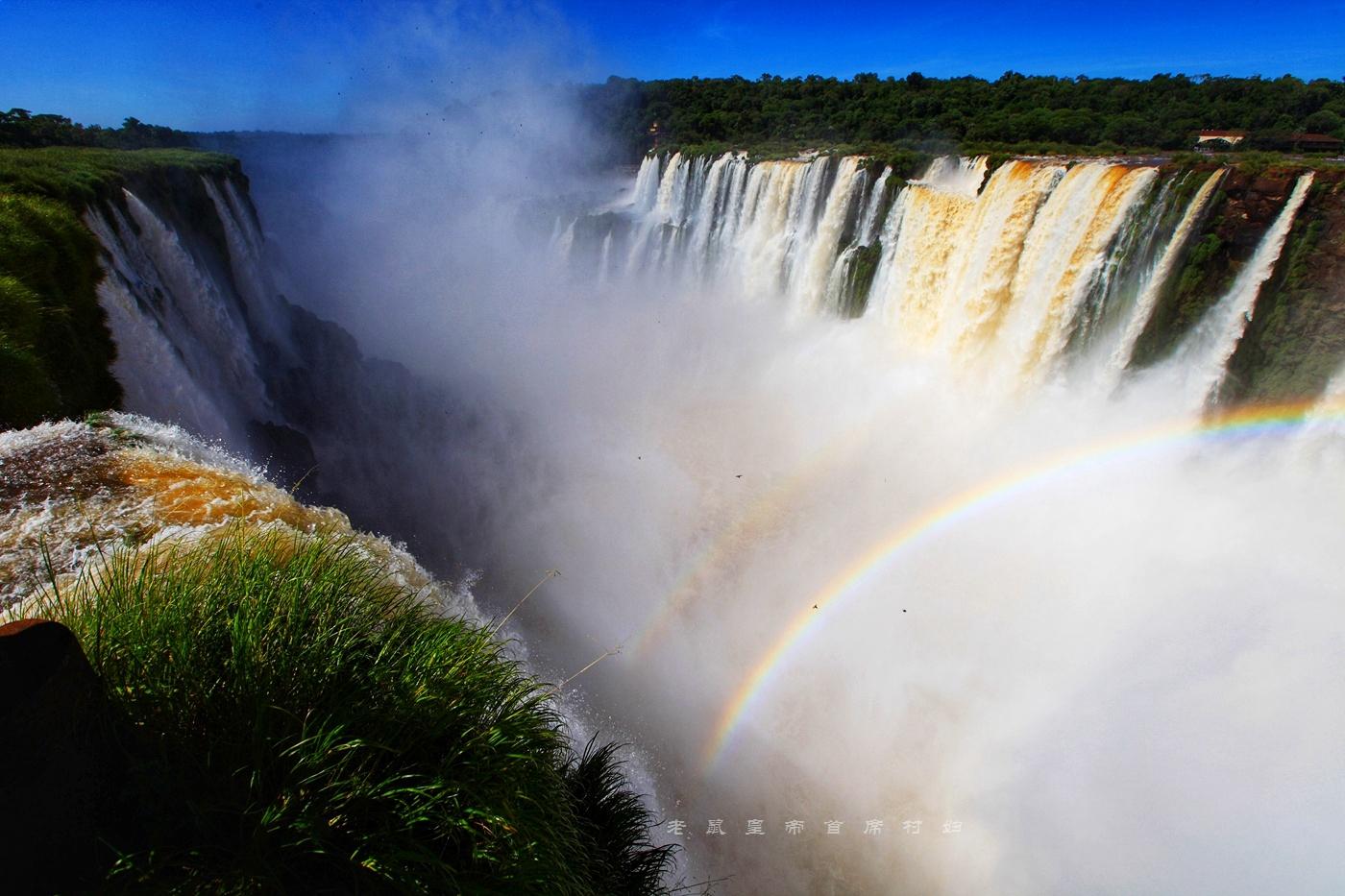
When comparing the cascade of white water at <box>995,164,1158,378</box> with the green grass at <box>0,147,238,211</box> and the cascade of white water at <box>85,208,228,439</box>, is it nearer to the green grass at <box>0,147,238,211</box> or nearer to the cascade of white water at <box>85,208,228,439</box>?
the cascade of white water at <box>85,208,228,439</box>

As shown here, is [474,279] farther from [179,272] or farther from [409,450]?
[179,272]

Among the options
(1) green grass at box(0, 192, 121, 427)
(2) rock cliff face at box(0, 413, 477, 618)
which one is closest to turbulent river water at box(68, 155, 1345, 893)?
(1) green grass at box(0, 192, 121, 427)

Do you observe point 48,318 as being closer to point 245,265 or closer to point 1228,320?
point 245,265

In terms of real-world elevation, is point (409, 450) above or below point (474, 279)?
below

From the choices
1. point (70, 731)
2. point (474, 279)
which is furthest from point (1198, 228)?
point (474, 279)

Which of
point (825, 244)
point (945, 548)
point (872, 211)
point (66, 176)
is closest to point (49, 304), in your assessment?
point (66, 176)

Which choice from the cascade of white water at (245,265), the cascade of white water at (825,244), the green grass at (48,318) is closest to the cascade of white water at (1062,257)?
the cascade of white water at (825,244)
